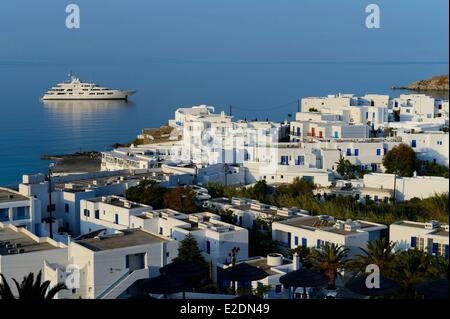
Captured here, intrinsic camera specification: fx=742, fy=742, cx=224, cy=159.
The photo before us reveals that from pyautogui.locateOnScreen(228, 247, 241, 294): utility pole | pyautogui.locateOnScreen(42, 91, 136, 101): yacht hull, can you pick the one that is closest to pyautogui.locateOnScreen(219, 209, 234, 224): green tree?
pyautogui.locateOnScreen(228, 247, 241, 294): utility pole

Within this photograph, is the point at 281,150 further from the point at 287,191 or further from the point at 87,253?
the point at 87,253

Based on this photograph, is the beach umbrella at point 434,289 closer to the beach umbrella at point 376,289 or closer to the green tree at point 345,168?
the beach umbrella at point 376,289

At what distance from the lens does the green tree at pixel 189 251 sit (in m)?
7.13

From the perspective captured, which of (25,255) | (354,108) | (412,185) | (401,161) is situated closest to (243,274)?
(25,255)

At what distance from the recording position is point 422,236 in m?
7.41

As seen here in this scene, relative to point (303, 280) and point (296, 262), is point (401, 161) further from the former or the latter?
point (303, 280)

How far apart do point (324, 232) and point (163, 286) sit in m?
2.62

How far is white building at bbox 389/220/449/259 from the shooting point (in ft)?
23.7

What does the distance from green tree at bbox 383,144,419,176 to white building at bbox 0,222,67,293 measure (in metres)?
7.33

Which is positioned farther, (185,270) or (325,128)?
(325,128)

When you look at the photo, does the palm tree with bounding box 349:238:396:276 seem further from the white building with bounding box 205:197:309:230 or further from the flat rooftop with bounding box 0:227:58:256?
the flat rooftop with bounding box 0:227:58:256

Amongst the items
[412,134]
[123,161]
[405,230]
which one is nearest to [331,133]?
[412,134]

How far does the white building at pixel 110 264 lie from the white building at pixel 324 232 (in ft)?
4.91

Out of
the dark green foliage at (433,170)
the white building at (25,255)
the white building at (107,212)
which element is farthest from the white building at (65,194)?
the dark green foliage at (433,170)
